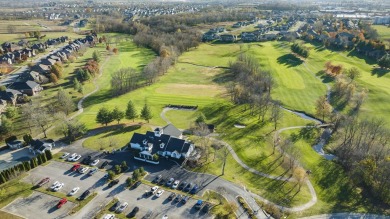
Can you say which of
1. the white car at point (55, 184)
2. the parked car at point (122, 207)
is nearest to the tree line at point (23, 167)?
the white car at point (55, 184)

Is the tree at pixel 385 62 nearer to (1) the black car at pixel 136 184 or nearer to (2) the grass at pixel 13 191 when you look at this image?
(1) the black car at pixel 136 184

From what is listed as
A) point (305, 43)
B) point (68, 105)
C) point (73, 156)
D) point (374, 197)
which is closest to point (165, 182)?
point (73, 156)

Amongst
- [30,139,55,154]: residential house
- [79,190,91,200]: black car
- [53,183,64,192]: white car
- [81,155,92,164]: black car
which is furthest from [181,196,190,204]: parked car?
[30,139,55,154]: residential house

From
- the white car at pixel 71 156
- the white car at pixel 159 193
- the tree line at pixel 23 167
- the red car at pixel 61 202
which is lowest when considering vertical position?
the white car at pixel 159 193

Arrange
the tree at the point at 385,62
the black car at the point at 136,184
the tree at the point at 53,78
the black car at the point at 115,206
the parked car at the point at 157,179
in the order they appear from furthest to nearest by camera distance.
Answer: the tree at the point at 385,62 → the tree at the point at 53,78 → the parked car at the point at 157,179 → the black car at the point at 136,184 → the black car at the point at 115,206

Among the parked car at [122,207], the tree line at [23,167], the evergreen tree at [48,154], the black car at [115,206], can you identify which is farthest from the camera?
the evergreen tree at [48,154]

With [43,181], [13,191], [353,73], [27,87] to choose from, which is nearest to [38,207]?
[43,181]

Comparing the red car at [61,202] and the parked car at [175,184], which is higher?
the red car at [61,202]

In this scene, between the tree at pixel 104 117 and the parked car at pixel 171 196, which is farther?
the tree at pixel 104 117
